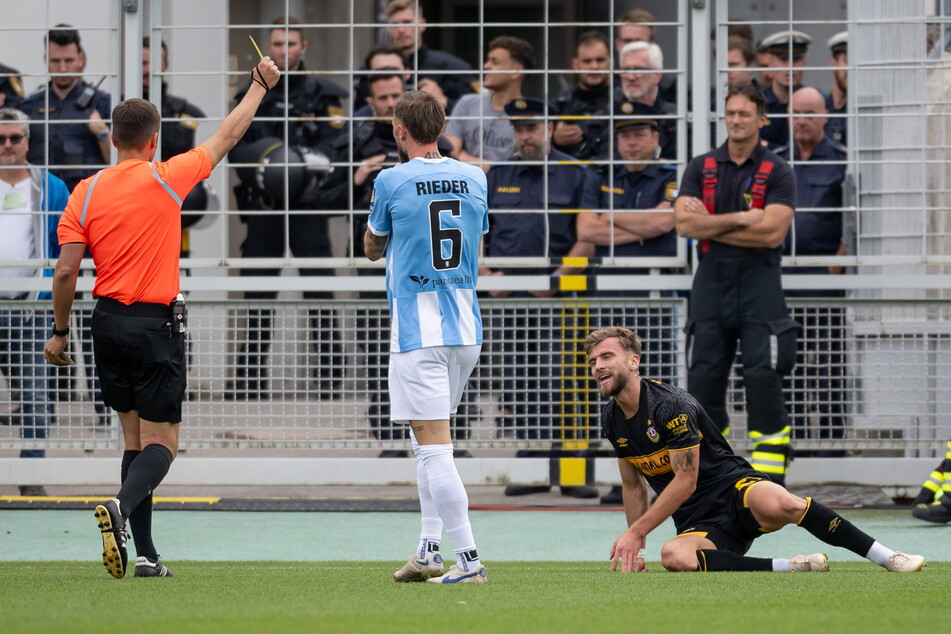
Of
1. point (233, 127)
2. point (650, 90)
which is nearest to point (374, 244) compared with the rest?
point (233, 127)

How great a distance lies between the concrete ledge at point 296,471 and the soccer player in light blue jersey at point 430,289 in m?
Result: 3.54

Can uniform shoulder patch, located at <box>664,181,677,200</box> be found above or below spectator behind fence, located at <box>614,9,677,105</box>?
below

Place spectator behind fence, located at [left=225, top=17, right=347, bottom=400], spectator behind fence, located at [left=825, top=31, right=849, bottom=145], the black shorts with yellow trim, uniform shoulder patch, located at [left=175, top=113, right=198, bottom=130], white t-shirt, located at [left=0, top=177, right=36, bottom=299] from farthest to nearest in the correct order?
1. uniform shoulder patch, located at [left=175, top=113, right=198, bottom=130]
2. spectator behind fence, located at [left=825, top=31, right=849, bottom=145]
3. white t-shirt, located at [left=0, top=177, right=36, bottom=299]
4. spectator behind fence, located at [left=225, top=17, right=347, bottom=400]
5. the black shorts with yellow trim

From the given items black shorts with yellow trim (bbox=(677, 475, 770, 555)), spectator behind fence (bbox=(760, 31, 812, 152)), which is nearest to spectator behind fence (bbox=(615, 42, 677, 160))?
spectator behind fence (bbox=(760, 31, 812, 152))

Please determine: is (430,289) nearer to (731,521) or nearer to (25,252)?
(731,521)

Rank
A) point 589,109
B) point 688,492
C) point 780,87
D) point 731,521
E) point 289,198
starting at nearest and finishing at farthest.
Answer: point 688,492 → point 731,521 → point 589,109 → point 289,198 → point 780,87

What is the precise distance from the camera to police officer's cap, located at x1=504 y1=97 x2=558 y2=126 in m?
9.05

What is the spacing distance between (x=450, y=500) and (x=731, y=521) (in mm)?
1588

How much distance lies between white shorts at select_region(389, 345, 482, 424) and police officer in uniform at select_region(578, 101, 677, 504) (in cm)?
368

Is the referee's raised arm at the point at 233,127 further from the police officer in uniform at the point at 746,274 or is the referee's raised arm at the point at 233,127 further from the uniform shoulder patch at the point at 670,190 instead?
the uniform shoulder patch at the point at 670,190

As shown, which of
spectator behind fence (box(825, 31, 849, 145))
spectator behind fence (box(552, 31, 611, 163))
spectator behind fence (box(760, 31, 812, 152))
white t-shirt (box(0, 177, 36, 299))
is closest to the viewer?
white t-shirt (box(0, 177, 36, 299))

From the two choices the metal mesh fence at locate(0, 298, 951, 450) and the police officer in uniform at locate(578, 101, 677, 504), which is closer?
the metal mesh fence at locate(0, 298, 951, 450)

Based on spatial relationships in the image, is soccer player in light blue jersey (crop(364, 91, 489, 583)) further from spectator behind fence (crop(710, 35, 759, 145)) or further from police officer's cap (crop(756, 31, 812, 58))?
police officer's cap (crop(756, 31, 812, 58))

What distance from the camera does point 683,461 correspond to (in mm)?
5984
